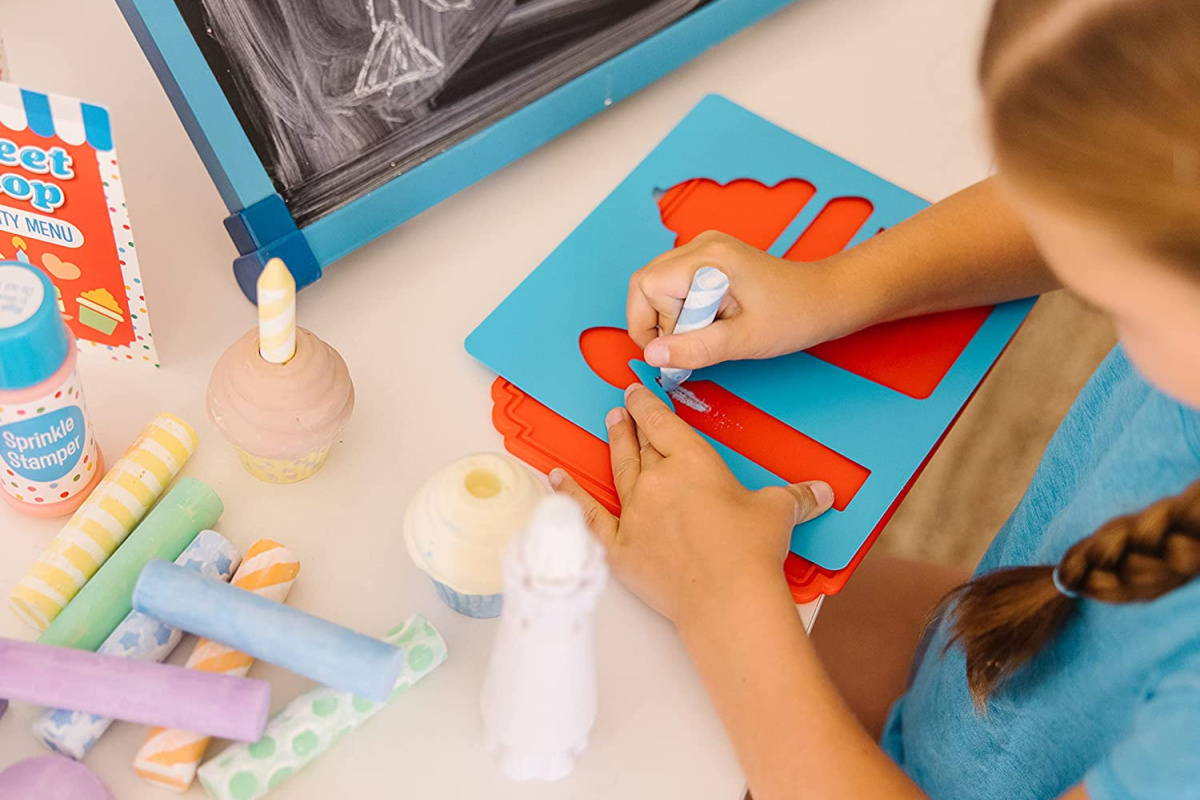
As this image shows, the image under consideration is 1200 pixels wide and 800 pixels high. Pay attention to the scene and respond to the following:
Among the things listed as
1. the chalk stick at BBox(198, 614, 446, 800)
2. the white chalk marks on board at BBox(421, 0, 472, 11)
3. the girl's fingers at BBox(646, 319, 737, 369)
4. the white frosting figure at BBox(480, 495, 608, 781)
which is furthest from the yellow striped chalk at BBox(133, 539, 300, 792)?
the white chalk marks on board at BBox(421, 0, 472, 11)

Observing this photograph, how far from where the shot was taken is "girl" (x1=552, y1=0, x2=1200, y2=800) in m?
0.42

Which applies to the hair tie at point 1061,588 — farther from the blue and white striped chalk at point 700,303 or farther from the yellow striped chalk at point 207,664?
the yellow striped chalk at point 207,664

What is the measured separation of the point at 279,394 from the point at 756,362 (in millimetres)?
297

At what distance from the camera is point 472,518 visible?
19.9 inches

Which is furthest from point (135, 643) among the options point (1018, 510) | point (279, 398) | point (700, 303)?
point (1018, 510)

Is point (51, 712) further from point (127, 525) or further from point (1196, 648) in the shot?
point (1196, 648)

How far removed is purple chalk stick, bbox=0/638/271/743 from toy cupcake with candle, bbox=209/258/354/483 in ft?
0.41

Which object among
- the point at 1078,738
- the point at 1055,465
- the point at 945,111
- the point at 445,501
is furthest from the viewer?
the point at 945,111

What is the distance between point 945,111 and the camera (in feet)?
2.75

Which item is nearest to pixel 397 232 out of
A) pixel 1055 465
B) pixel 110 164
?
pixel 110 164

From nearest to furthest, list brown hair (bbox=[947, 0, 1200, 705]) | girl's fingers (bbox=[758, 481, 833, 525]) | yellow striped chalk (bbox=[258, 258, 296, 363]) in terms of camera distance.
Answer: brown hair (bbox=[947, 0, 1200, 705])
yellow striped chalk (bbox=[258, 258, 296, 363])
girl's fingers (bbox=[758, 481, 833, 525])

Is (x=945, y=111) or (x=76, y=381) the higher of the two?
(x=76, y=381)

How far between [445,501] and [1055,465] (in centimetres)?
44

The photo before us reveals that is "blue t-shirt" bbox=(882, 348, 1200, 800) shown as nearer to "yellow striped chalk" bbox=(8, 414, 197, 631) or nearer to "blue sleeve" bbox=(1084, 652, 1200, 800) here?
"blue sleeve" bbox=(1084, 652, 1200, 800)
